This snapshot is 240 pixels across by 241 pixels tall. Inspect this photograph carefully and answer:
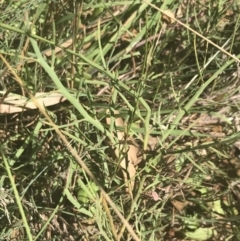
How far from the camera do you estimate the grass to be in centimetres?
118

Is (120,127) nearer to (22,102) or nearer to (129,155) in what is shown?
(129,155)

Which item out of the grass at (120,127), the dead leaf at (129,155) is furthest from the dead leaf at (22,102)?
the dead leaf at (129,155)

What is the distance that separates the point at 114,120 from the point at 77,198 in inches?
9.5

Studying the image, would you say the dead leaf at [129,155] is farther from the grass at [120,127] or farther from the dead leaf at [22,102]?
the dead leaf at [22,102]

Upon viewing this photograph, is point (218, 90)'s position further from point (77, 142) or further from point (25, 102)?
point (25, 102)

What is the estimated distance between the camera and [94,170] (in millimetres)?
1281

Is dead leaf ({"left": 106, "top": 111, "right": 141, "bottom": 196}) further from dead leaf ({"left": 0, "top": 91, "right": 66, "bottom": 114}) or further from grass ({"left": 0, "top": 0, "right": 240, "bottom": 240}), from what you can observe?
dead leaf ({"left": 0, "top": 91, "right": 66, "bottom": 114})

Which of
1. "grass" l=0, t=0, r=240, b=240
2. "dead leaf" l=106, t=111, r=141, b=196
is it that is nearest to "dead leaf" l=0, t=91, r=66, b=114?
"grass" l=0, t=0, r=240, b=240

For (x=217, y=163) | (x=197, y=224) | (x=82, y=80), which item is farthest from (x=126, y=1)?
(x=197, y=224)

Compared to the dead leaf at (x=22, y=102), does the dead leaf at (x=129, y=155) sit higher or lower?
lower

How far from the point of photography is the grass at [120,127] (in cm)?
118

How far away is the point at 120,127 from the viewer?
1.23 meters

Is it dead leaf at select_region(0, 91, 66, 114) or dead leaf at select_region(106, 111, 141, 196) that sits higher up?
dead leaf at select_region(0, 91, 66, 114)

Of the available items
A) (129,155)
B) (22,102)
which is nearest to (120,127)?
(129,155)
